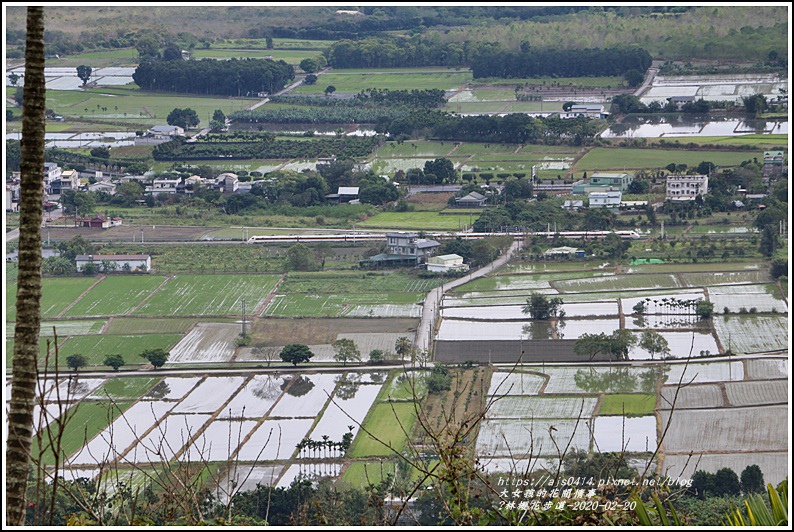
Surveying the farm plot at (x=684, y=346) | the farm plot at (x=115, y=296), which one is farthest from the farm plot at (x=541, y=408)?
the farm plot at (x=115, y=296)

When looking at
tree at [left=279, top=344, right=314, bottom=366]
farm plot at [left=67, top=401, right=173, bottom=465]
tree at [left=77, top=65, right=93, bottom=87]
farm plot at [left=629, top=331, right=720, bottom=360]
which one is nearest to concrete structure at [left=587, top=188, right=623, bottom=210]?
farm plot at [left=629, top=331, right=720, bottom=360]

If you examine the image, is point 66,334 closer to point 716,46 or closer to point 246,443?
point 246,443

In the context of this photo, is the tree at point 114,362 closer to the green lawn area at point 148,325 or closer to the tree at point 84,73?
the green lawn area at point 148,325

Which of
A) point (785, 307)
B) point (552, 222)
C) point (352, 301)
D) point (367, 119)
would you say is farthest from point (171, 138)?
point (785, 307)

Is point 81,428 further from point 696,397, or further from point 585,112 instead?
point 585,112

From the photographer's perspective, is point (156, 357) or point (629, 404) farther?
point (156, 357)

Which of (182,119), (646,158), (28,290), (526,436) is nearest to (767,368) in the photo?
(526,436)
